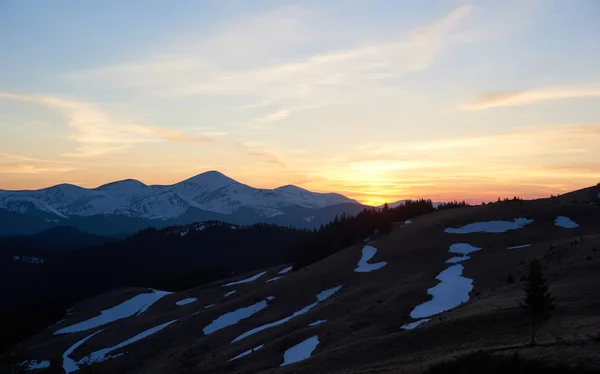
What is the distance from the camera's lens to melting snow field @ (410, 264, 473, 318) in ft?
145

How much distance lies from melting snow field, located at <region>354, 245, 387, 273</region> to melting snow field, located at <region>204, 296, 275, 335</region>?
1395 centimetres

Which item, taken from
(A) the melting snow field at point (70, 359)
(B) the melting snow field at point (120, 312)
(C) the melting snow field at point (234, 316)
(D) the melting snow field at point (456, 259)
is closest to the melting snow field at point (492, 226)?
(D) the melting snow field at point (456, 259)

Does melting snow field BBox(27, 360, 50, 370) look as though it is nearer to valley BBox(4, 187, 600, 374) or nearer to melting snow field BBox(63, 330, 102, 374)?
valley BBox(4, 187, 600, 374)

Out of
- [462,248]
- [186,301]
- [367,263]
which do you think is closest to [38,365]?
[186,301]

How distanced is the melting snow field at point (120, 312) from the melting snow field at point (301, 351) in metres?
59.7

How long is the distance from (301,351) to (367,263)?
110ft

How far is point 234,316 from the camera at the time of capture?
69500 mm

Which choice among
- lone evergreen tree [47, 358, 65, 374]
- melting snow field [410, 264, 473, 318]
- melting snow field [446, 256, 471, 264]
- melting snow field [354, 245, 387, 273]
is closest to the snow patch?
melting snow field [446, 256, 471, 264]

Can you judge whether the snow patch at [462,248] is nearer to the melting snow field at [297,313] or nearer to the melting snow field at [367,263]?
the melting snow field at [367,263]

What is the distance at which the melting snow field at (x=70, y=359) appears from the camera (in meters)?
71.1

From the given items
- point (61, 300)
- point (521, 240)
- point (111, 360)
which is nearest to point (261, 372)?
point (111, 360)

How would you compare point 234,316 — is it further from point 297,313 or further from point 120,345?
point 120,345

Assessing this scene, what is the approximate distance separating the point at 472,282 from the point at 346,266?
27.9m

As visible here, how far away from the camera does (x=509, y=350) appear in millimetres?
24656
